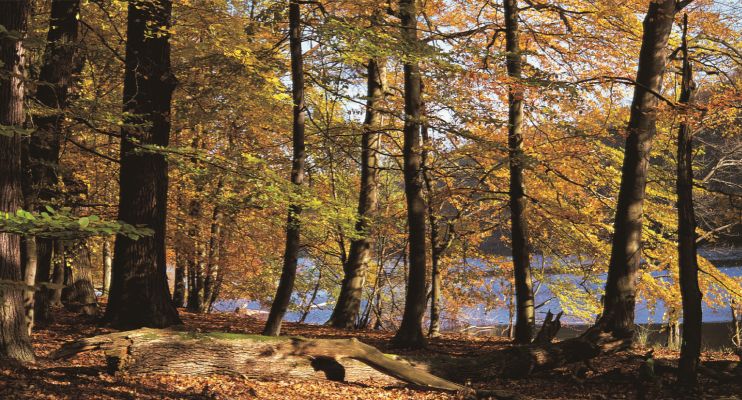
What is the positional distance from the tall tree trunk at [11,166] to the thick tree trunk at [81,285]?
16.2 ft

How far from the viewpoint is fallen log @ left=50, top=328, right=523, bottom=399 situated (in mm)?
6703

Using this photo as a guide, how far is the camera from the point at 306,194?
951cm

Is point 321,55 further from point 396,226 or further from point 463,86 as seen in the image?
point 396,226

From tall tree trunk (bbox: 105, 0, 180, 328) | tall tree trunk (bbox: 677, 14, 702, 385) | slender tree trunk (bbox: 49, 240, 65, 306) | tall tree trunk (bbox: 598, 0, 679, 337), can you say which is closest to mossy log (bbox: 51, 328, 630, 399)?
tall tree trunk (bbox: 598, 0, 679, 337)

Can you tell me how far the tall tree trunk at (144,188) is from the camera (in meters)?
8.98

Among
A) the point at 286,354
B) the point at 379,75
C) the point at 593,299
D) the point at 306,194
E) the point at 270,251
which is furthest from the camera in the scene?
the point at 270,251

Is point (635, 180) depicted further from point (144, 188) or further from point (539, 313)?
point (539, 313)

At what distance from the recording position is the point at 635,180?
28.1 ft

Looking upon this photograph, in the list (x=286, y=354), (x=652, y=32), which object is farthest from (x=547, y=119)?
(x=286, y=354)

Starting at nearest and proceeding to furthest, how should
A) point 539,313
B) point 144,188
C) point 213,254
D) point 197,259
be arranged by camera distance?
1. point 144,188
2. point 213,254
3. point 197,259
4. point 539,313

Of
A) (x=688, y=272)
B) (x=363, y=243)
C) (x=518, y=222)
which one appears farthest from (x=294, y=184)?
(x=688, y=272)

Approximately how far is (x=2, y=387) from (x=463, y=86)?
31.9ft

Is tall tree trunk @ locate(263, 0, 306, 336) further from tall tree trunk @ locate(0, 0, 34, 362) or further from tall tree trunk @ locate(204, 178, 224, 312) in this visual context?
tall tree trunk @ locate(204, 178, 224, 312)

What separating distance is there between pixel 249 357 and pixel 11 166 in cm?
354
